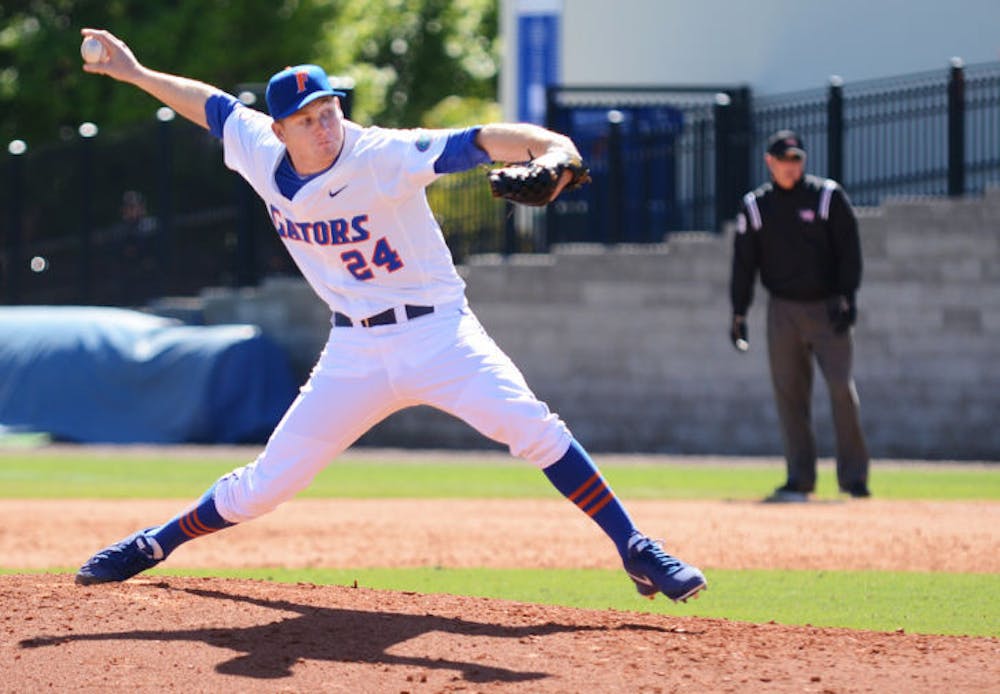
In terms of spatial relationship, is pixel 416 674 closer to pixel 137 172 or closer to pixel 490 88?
pixel 137 172

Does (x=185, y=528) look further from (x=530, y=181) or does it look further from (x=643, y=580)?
(x=530, y=181)

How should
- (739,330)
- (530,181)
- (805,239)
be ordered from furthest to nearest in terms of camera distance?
(739,330) < (805,239) < (530,181)

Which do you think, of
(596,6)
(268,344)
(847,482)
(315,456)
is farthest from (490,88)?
(315,456)

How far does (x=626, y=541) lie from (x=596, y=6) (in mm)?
16315

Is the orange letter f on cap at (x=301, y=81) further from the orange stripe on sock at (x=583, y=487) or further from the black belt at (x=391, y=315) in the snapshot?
the orange stripe on sock at (x=583, y=487)

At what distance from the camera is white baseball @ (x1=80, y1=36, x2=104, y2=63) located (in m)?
7.14

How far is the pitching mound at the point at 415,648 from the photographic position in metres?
5.35

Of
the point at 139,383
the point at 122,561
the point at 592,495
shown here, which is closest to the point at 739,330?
the point at 592,495

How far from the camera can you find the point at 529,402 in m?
6.24

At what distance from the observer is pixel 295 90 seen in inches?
245

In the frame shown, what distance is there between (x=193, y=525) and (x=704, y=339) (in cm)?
1085

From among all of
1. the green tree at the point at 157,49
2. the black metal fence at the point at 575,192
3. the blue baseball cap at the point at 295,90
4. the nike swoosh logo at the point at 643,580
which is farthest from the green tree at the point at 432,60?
the nike swoosh logo at the point at 643,580

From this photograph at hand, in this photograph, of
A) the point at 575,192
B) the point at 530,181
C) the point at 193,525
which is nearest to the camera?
the point at 530,181

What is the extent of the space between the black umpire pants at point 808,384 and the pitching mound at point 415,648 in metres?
5.36
